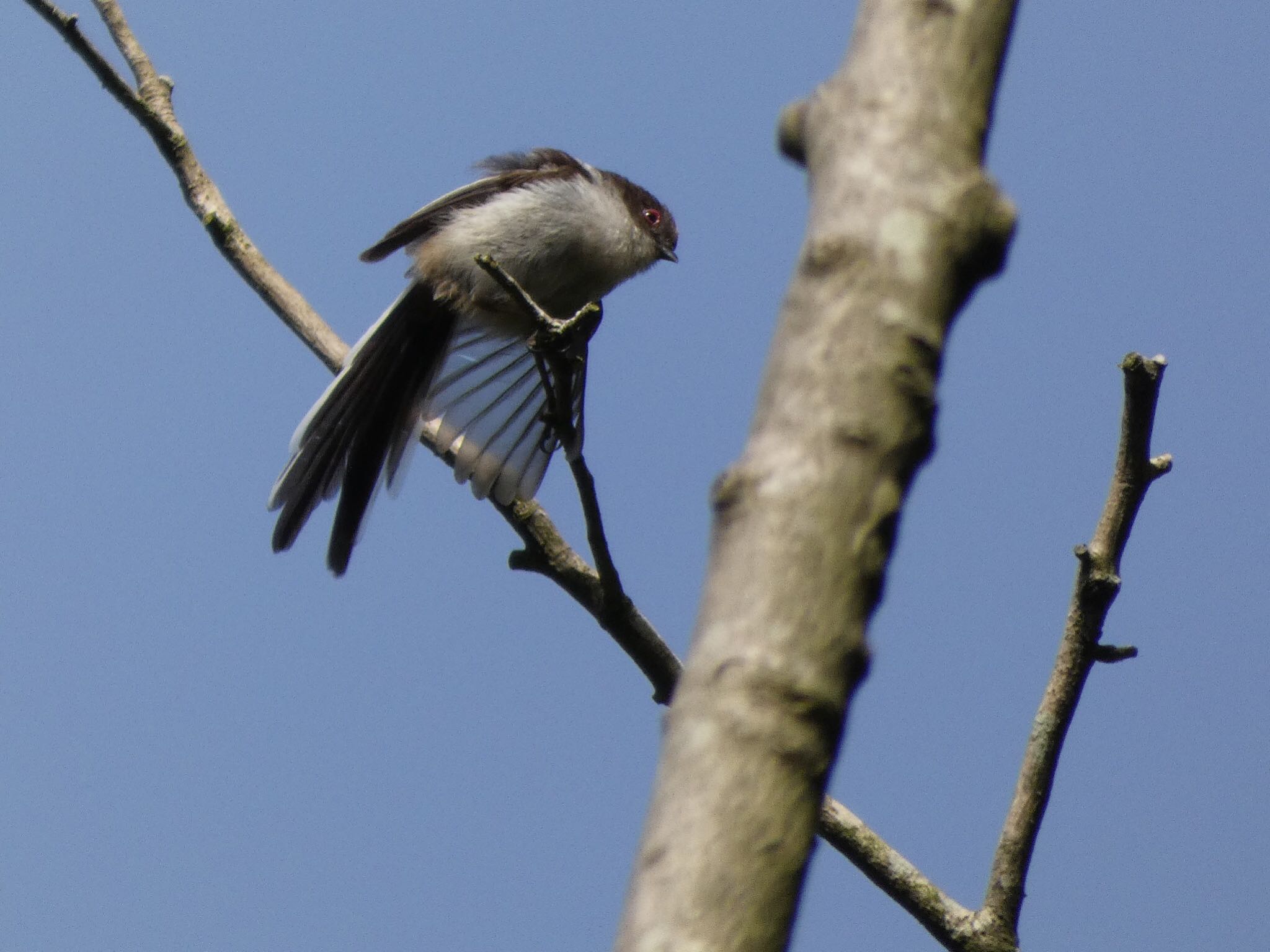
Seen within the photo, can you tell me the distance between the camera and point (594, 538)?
8.48 feet

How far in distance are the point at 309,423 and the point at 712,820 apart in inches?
154

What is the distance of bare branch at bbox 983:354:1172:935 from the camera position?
7.57 feet

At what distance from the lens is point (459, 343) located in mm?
4871

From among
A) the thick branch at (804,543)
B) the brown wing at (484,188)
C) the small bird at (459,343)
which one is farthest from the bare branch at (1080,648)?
the brown wing at (484,188)

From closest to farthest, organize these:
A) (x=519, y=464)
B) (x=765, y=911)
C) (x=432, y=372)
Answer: (x=765, y=911), (x=519, y=464), (x=432, y=372)

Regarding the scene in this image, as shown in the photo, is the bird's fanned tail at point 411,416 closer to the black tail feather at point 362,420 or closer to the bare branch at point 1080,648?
the black tail feather at point 362,420

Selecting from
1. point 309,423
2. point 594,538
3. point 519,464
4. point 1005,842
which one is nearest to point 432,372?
point 309,423

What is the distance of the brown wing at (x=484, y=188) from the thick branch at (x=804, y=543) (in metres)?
3.97

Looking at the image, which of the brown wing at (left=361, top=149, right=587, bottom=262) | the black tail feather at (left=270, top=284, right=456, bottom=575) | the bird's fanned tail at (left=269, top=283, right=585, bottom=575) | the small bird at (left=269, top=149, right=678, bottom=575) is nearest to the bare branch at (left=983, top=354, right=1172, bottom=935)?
the bird's fanned tail at (left=269, top=283, right=585, bottom=575)

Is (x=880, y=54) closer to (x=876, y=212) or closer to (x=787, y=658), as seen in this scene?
(x=876, y=212)

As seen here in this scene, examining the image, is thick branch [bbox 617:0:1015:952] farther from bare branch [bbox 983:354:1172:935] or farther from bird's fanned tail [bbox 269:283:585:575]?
bird's fanned tail [bbox 269:283:585:575]

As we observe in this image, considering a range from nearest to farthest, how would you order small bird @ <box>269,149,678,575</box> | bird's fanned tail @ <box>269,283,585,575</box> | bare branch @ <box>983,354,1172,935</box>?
bare branch @ <box>983,354,1172,935</box> < bird's fanned tail @ <box>269,283,585,575</box> < small bird @ <box>269,149,678,575</box>

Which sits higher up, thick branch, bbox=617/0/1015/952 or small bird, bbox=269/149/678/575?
small bird, bbox=269/149/678/575

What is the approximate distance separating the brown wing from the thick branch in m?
3.97
